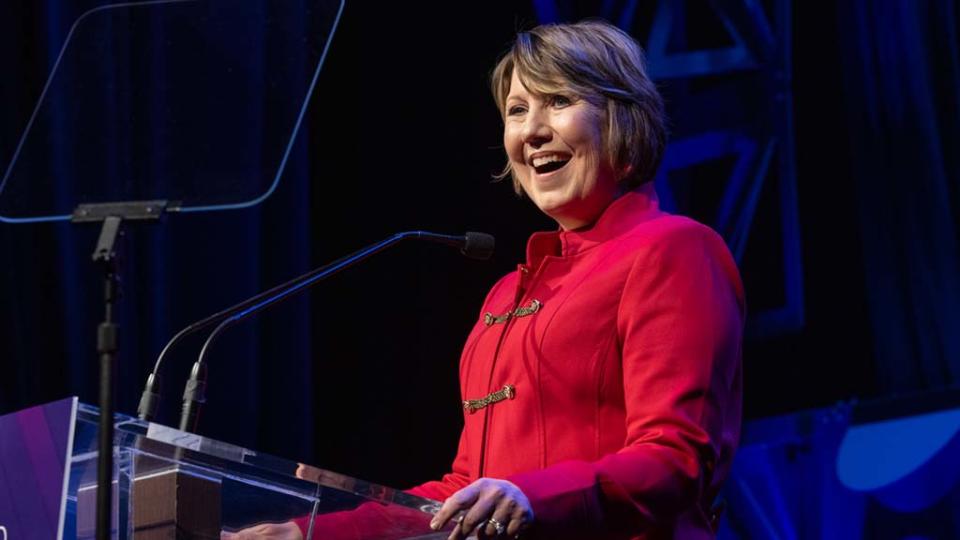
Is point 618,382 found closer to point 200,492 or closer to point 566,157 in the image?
point 566,157

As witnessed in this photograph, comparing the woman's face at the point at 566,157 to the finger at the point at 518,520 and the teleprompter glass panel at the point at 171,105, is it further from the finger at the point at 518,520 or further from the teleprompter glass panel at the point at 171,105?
the finger at the point at 518,520

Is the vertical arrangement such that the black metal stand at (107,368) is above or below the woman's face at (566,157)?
below

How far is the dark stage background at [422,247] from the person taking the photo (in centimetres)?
325

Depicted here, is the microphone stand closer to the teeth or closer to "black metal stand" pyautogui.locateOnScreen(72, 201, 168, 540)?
the teeth

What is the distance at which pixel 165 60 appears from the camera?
2395 millimetres

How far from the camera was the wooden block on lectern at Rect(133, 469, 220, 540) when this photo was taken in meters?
1.51

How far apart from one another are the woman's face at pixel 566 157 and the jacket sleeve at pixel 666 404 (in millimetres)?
249

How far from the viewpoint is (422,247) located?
3.56 m

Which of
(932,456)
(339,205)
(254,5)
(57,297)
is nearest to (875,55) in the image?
(932,456)

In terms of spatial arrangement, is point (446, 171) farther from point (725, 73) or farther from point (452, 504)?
point (452, 504)

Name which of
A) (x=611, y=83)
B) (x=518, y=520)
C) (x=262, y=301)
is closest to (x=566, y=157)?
(x=611, y=83)

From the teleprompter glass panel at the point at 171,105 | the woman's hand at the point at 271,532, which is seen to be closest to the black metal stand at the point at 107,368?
the woman's hand at the point at 271,532

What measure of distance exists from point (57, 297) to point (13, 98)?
547 mm

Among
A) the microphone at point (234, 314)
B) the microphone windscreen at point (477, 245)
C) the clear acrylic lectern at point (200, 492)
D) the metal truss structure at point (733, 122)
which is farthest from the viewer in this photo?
the metal truss structure at point (733, 122)
